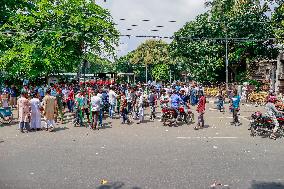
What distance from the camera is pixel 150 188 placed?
25.4 feet

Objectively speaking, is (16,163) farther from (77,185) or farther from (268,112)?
(268,112)

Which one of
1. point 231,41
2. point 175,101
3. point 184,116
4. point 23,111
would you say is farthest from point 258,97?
point 23,111

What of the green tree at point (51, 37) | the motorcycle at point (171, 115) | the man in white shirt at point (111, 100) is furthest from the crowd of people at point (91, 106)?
the green tree at point (51, 37)

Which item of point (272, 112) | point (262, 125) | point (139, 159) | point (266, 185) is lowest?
point (266, 185)

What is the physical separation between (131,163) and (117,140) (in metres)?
3.52

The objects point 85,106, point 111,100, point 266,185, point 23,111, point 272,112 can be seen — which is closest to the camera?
point 266,185

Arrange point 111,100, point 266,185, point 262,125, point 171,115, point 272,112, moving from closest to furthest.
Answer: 1. point 266,185
2. point 272,112
3. point 262,125
4. point 171,115
5. point 111,100

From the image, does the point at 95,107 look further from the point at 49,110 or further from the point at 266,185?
the point at 266,185

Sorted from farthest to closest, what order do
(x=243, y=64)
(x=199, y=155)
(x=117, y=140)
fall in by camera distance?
(x=243, y=64) < (x=117, y=140) < (x=199, y=155)

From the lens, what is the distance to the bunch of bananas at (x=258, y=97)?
28.8m

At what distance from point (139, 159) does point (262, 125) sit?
21.2 ft

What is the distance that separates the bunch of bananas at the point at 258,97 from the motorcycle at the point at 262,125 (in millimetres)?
14457

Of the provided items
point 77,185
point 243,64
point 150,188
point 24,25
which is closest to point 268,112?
point 150,188

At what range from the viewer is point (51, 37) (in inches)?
1027
